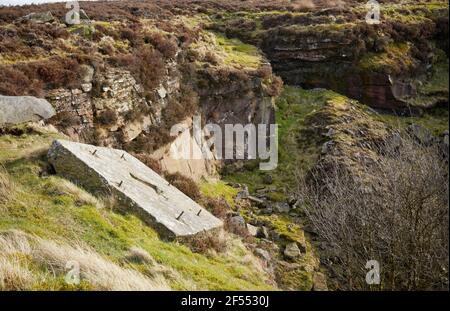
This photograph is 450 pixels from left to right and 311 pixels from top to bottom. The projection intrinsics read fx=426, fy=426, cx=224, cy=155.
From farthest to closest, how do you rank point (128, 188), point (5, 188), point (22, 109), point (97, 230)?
point (22, 109), point (128, 188), point (5, 188), point (97, 230)

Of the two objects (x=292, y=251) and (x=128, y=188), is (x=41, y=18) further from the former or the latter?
(x=292, y=251)

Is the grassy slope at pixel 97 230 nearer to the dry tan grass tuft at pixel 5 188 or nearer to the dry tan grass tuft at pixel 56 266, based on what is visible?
the dry tan grass tuft at pixel 5 188

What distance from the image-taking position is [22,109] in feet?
43.6

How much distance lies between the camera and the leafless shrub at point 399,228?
9.43 meters

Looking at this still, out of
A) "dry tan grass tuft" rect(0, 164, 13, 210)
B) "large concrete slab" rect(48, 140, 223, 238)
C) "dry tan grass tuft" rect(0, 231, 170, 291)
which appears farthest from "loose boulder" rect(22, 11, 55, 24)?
"dry tan grass tuft" rect(0, 231, 170, 291)

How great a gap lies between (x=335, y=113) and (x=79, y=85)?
58.7 feet

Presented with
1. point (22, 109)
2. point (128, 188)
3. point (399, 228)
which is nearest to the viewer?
point (399, 228)

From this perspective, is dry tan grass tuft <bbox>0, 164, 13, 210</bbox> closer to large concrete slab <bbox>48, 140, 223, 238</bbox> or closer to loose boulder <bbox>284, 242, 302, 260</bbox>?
large concrete slab <bbox>48, 140, 223, 238</bbox>

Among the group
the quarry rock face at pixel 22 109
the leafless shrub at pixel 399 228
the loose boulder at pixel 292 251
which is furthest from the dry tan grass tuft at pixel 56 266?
the loose boulder at pixel 292 251

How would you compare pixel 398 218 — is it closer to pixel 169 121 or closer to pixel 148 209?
pixel 148 209

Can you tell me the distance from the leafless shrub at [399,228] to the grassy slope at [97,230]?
8.25 feet

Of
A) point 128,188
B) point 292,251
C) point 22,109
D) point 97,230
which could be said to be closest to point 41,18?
point 22,109

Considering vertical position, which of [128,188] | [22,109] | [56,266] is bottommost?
[128,188]

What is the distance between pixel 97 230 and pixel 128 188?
84.1 inches
